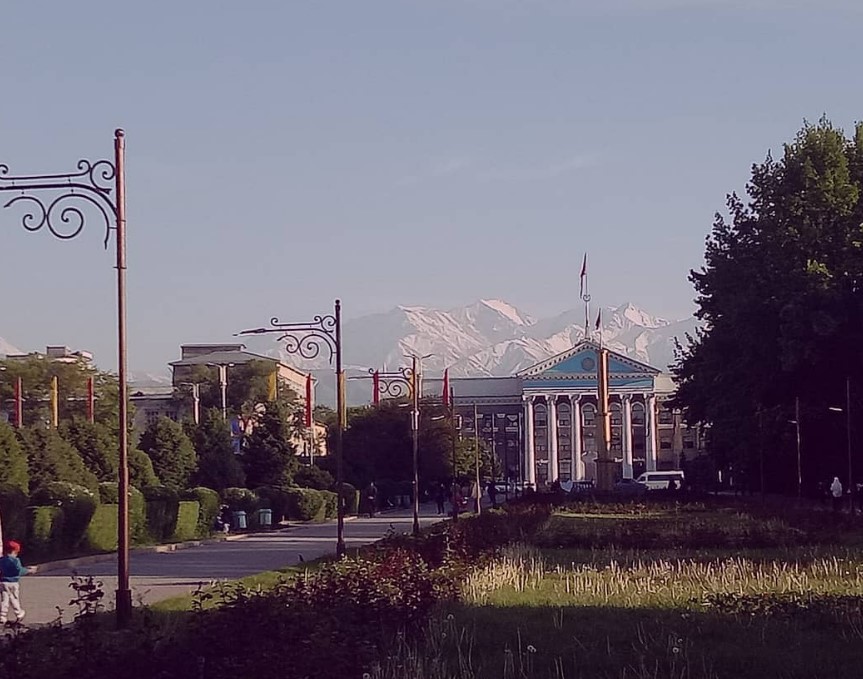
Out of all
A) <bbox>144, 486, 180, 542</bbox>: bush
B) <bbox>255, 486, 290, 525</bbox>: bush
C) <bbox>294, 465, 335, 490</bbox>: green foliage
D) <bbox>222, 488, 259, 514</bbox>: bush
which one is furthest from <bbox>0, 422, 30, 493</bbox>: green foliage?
<bbox>294, 465, 335, 490</bbox>: green foliage

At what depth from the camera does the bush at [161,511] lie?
4038 centimetres

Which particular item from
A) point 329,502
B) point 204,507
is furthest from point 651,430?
point 204,507

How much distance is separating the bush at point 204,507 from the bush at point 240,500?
5416 mm

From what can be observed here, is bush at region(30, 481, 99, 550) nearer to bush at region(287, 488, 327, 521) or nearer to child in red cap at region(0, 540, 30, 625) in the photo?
child in red cap at region(0, 540, 30, 625)

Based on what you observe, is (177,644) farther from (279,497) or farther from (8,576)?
(279,497)

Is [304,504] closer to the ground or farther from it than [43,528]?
closer to the ground

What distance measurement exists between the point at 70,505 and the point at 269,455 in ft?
96.9

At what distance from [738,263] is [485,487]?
50.4 meters

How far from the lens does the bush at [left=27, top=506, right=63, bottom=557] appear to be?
108 ft

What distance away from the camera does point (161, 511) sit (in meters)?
40.8

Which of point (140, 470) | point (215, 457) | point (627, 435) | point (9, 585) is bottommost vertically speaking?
point (9, 585)

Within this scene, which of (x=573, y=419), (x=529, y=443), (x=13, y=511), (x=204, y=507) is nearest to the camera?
(x=13, y=511)

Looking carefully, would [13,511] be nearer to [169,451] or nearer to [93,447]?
[93,447]

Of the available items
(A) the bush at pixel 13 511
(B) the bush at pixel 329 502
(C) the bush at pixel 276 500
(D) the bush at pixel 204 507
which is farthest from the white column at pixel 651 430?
(A) the bush at pixel 13 511
